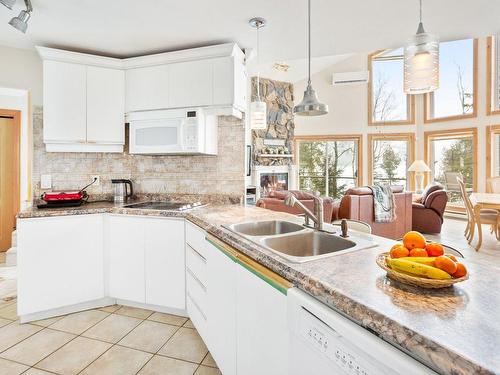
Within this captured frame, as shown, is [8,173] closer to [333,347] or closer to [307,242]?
[307,242]

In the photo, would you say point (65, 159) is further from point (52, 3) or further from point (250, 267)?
point (250, 267)

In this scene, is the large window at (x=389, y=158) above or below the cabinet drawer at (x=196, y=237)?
above

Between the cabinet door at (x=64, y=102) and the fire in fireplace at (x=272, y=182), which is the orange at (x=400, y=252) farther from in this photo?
the fire in fireplace at (x=272, y=182)

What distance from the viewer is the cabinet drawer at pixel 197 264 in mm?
2013

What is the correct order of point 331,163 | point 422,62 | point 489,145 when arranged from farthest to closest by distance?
point 331,163 < point 489,145 < point 422,62

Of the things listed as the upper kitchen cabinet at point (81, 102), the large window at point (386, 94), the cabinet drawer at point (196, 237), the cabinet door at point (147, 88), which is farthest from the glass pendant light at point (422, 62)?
the large window at point (386, 94)

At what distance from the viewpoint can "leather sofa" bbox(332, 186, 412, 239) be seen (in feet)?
14.8

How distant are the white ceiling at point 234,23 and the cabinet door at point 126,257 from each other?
1.54 meters

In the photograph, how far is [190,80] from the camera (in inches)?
109

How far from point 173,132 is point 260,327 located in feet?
6.48

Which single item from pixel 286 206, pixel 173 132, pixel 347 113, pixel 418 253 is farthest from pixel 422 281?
pixel 347 113

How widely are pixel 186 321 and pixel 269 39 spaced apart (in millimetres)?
2438

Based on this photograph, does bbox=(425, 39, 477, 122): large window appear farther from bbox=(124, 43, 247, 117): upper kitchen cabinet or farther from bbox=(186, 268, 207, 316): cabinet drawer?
bbox=(186, 268, 207, 316): cabinet drawer

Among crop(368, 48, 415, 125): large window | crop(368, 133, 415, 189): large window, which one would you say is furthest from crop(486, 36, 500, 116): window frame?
crop(368, 133, 415, 189): large window
